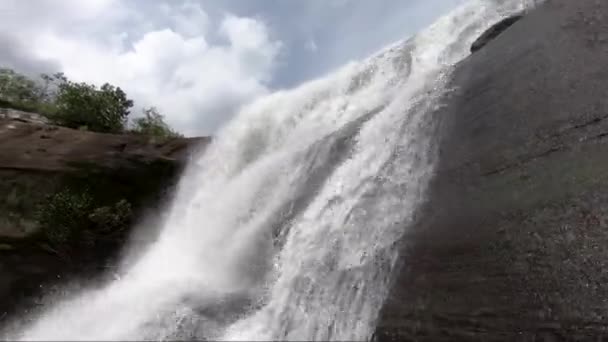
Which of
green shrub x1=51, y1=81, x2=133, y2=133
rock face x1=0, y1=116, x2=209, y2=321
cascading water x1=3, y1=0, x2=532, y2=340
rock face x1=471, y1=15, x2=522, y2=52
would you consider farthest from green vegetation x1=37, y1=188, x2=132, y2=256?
rock face x1=471, y1=15, x2=522, y2=52

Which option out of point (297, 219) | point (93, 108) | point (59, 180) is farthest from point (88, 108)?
point (297, 219)

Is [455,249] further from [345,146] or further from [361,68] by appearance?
[361,68]

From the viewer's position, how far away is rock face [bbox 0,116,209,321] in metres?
19.8

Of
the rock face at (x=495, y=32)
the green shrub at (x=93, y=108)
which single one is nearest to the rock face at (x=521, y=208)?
the rock face at (x=495, y=32)

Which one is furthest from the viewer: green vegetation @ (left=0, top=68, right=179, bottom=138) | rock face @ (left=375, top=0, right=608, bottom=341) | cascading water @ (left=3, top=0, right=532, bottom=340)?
green vegetation @ (left=0, top=68, right=179, bottom=138)

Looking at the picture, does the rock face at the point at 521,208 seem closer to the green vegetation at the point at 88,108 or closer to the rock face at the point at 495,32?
the rock face at the point at 495,32

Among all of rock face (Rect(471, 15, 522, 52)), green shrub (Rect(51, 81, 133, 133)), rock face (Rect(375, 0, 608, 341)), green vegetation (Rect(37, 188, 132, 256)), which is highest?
green shrub (Rect(51, 81, 133, 133))

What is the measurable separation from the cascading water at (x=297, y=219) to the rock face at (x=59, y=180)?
127cm

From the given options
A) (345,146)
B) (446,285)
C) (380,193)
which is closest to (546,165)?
(446,285)

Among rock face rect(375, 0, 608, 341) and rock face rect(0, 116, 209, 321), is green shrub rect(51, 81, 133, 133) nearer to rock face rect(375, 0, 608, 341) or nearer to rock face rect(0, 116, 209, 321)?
rock face rect(0, 116, 209, 321)

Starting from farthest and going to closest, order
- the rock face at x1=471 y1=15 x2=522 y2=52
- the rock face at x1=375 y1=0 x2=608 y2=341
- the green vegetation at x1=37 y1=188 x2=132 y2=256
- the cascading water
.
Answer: the green vegetation at x1=37 y1=188 x2=132 y2=256 → the rock face at x1=471 y1=15 x2=522 y2=52 → the cascading water → the rock face at x1=375 y1=0 x2=608 y2=341

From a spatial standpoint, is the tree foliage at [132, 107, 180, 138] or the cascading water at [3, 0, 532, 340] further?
the tree foliage at [132, 107, 180, 138]

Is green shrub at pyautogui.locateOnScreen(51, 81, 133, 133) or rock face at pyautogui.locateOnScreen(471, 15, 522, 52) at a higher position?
green shrub at pyautogui.locateOnScreen(51, 81, 133, 133)

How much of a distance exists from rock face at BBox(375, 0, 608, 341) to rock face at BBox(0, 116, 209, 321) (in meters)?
14.6
